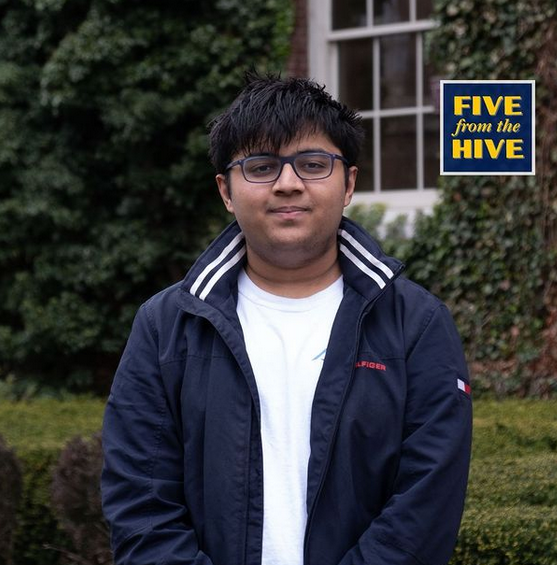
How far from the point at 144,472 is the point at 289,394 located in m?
0.38

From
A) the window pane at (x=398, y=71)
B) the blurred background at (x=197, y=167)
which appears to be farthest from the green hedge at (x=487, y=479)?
the window pane at (x=398, y=71)

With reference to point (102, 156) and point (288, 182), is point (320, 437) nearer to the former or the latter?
point (288, 182)

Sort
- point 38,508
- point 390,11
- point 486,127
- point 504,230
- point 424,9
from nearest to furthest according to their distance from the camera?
point 486,127 → point 38,508 → point 504,230 → point 424,9 → point 390,11

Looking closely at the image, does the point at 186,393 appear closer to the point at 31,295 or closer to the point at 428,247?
the point at 428,247

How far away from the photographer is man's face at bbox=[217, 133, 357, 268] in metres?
2.70

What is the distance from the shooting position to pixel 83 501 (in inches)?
196

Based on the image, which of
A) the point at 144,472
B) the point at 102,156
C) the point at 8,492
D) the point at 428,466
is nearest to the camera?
the point at 428,466

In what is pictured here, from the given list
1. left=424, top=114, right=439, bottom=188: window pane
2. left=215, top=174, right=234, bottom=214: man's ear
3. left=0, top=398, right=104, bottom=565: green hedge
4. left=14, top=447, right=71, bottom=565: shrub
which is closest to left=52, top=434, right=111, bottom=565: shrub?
left=0, top=398, right=104, bottom=565: green hedge

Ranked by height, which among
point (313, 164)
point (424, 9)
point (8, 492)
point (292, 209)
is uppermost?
point (424, 9)

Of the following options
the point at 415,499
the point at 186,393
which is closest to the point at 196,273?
the point at 186,393

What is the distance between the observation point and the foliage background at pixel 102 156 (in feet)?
30.7

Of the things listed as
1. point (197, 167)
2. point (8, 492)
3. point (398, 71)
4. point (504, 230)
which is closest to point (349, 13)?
point (398, 71)

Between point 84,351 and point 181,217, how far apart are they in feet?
4.62

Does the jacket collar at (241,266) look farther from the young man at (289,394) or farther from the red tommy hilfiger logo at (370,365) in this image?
the red tommy hilfiger logo at (370,365)
